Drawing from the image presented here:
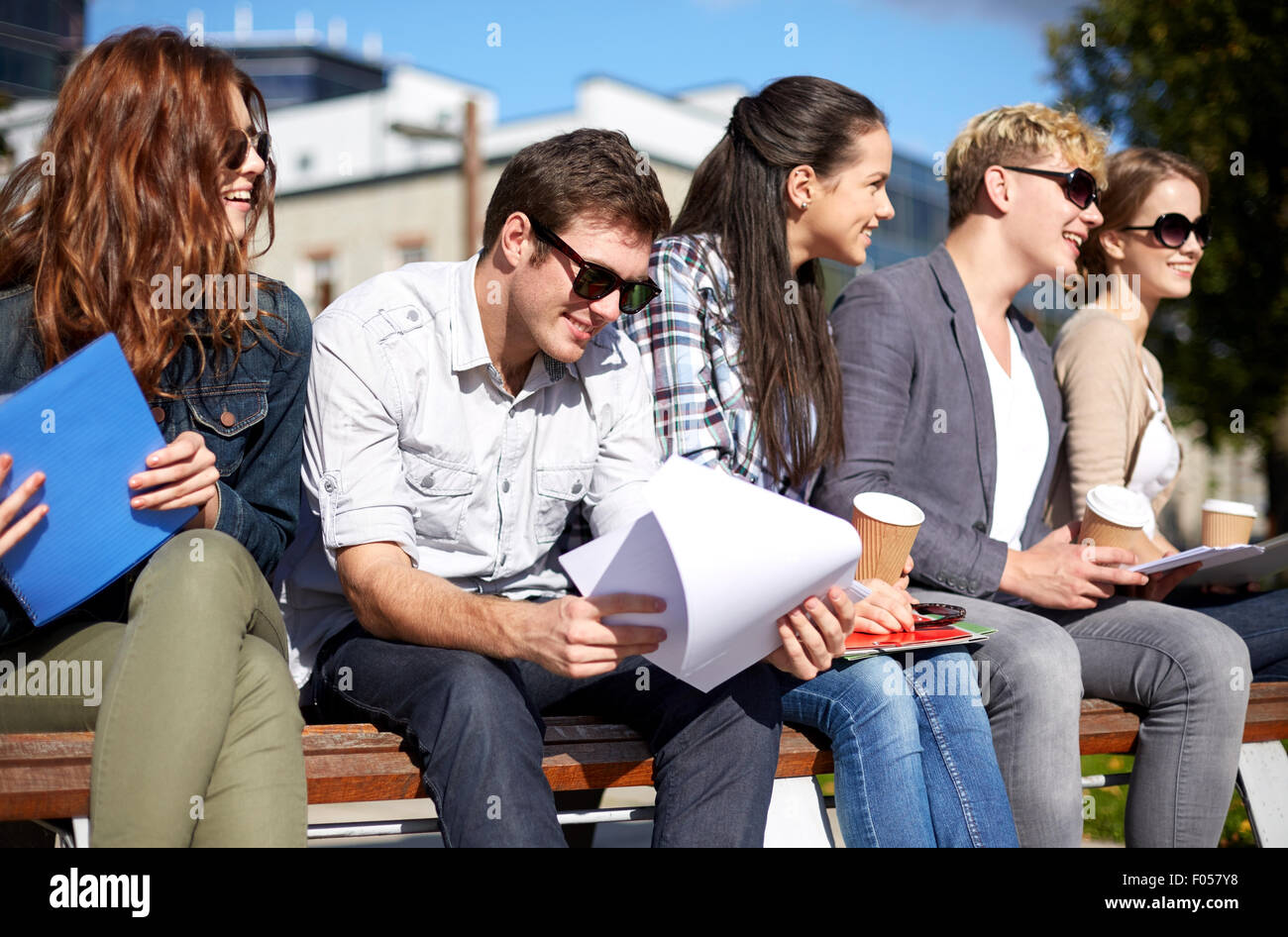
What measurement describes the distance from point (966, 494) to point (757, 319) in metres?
0.81

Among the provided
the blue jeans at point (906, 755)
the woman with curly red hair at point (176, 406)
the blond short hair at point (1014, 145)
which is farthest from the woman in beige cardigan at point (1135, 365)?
the woman with curly red hair at point (176, 406)

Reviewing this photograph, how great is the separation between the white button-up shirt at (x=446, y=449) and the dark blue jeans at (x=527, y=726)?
23 cm

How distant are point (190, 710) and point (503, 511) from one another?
0.98 m

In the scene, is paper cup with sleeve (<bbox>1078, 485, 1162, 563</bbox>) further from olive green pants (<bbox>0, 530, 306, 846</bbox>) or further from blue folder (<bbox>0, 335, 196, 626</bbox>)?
blue folder (<bbox>0, 335, 196, 626</bbox>)

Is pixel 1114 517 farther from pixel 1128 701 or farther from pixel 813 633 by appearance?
pixel 813 633

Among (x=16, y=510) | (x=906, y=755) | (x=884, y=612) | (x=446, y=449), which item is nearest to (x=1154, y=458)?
(x=884, y=612)

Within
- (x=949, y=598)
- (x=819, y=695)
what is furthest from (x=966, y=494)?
(x=819, y=695)

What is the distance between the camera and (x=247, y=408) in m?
2.72

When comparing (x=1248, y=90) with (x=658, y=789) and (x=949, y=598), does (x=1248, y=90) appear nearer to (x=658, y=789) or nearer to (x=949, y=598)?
(x=949, y=598)

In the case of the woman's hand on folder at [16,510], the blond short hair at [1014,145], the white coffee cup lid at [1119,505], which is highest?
the blond short hair at [1014,145]

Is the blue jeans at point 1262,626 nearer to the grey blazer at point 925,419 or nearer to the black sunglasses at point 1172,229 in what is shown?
the grey blazer at point 925,419

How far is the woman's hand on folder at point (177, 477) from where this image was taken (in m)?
2.27

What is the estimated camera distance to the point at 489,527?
294 centimetres
